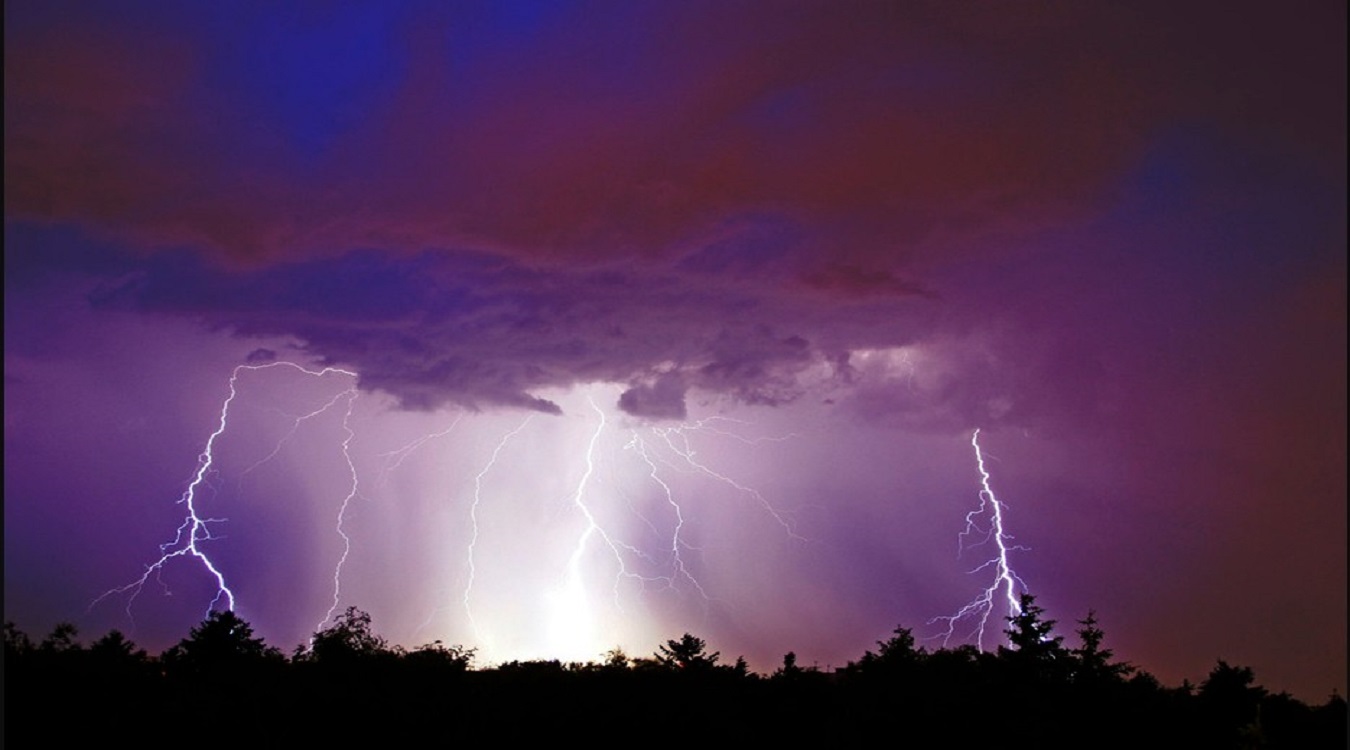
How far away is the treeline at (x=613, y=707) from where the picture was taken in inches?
520

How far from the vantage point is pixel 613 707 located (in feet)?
47.8

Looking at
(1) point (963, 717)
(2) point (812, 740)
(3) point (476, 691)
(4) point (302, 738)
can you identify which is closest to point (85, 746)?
(4) point (302, 738)

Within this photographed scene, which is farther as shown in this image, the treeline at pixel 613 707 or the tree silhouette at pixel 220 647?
the tree silhouette at pixel 220 647

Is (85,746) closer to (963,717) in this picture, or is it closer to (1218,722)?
(963,717)

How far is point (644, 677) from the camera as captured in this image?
17.7 m

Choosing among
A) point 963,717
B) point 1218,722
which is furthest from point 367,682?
point 1218,722

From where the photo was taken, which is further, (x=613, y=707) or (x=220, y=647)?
(x=220, y=647)

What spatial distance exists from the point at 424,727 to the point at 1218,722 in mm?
12348

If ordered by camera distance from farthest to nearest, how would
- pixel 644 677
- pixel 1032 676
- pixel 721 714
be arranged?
pixel 1032 676
pixel 644 677
pixel 721 714

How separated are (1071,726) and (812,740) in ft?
13.3

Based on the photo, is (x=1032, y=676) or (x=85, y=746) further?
(x=1032, y=676)

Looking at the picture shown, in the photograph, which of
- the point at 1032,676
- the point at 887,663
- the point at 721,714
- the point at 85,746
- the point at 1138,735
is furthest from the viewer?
the point at 887,663

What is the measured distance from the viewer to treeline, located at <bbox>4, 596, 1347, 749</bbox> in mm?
13203

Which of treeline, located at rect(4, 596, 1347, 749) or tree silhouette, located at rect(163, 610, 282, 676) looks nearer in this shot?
treeline, located at rect(4, 596, 1347, 749)
